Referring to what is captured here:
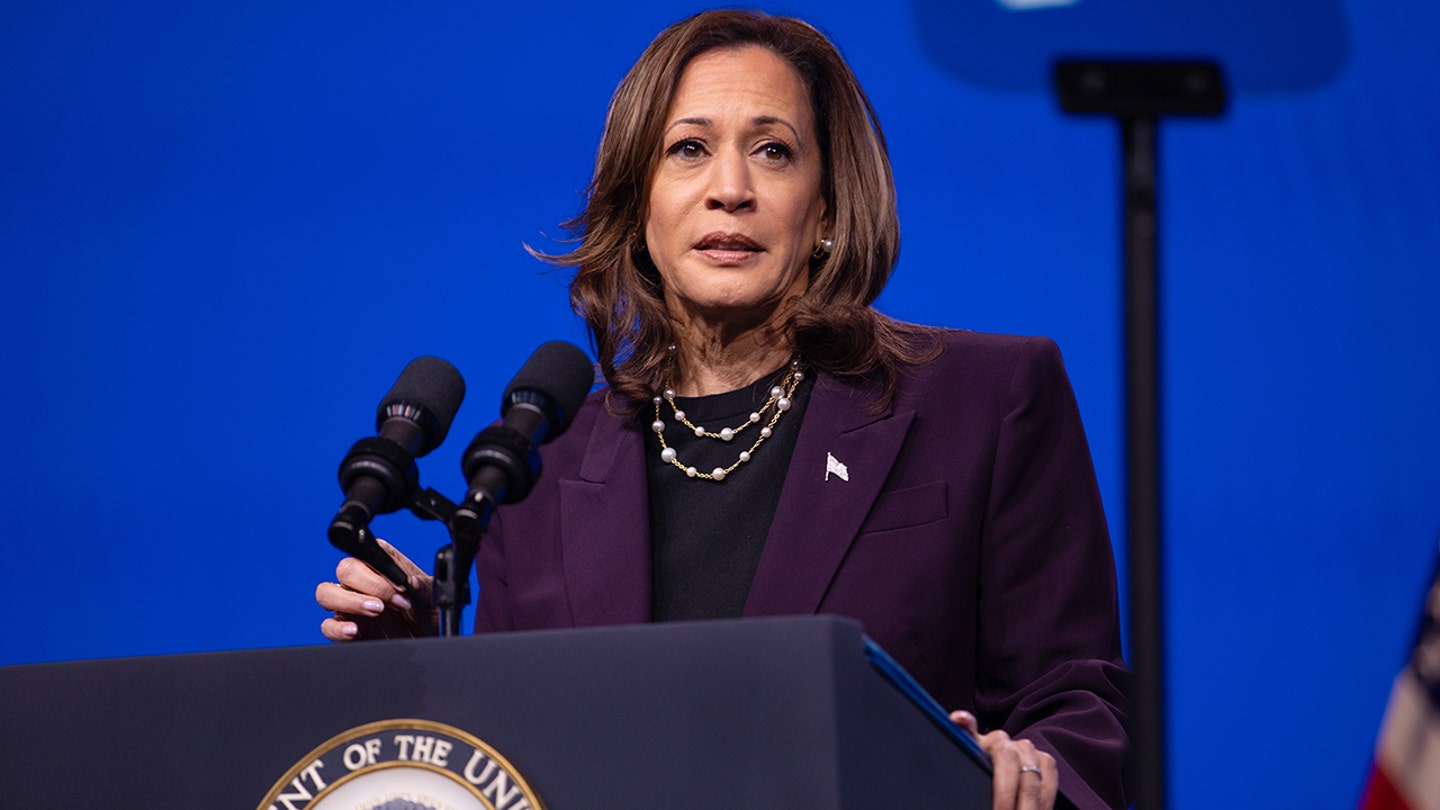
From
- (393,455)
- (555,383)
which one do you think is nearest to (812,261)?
(555,383)

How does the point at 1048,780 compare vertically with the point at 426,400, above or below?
below

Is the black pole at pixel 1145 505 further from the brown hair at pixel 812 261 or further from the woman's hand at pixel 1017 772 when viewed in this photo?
the brown hair at pixel 812 261

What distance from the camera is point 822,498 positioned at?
1.76 metres

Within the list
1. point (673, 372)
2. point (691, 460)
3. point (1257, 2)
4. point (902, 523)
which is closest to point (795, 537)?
point (902, 523)

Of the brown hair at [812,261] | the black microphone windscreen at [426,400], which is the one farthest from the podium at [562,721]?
the brown hair at [812,261]

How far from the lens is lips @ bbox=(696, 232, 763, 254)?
1961 millimetres

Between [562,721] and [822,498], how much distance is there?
2.44ft

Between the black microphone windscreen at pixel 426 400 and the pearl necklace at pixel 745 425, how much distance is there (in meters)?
0.58

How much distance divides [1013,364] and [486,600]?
69cm

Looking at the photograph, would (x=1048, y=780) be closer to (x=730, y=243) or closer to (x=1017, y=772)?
(x=1017, y=772)

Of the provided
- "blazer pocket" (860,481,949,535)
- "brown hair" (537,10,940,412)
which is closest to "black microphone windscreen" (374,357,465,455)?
"blazer pocket" (860,481,949,535)

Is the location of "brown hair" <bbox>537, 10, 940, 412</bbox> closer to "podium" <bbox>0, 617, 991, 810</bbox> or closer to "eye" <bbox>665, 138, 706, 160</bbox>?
"eye" <bbox>665, 138, 706, 160</bbox>

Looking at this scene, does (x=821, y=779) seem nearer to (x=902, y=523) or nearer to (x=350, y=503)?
(x=350, y=503)

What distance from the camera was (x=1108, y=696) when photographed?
1610 mm
